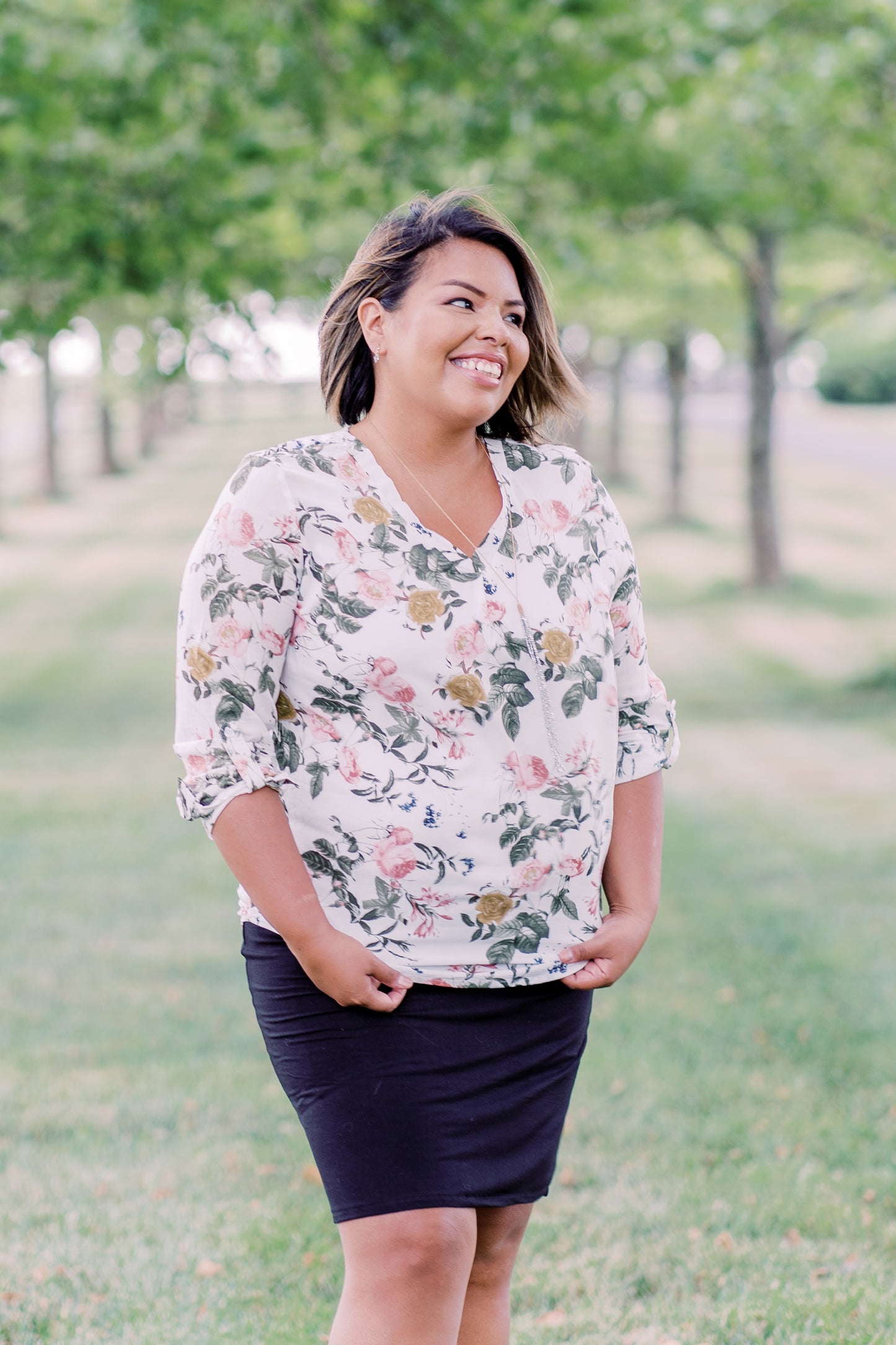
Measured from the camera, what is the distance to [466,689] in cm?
226

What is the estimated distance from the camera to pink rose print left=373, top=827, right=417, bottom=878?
7.34 feet

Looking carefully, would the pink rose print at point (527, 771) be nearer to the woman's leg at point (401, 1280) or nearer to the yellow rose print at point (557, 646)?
the yellow rose print at point (557, 646)

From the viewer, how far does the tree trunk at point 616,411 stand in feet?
113

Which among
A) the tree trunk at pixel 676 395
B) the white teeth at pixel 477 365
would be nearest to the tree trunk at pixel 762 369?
the tree trunk at pixel 676 395

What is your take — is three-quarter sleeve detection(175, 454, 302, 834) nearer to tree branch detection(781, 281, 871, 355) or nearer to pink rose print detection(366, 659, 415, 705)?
pink rose print detection(366, 659, 415, 705)

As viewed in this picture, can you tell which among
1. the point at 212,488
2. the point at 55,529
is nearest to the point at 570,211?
the point at 55,529

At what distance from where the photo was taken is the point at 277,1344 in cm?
342

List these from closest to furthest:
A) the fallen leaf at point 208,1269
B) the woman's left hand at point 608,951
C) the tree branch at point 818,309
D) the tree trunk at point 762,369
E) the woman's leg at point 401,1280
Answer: the woman's leg at point 401,1280 → the woman's left hand at point 608,951 → the fallen leaf at point 208,1269 → the tree trunk at point 762,369 → the tree branch at point 818,309

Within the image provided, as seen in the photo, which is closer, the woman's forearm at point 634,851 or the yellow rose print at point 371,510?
the yellow rose print at point 371,510

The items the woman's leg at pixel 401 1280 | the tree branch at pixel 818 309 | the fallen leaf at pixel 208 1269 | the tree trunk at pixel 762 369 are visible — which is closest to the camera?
the woman's leg at pixel 401 1280

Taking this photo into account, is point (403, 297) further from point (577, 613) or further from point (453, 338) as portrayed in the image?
point (577, 613)

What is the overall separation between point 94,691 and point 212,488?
968 inches

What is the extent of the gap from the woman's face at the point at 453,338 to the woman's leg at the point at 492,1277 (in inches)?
48.1

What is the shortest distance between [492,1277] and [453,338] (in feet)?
4.74
